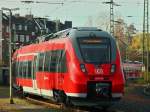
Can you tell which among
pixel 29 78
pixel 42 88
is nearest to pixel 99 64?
pixel 42 88

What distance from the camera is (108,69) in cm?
2433

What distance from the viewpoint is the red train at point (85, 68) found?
24016 mm

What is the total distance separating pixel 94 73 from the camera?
23984 millimetres

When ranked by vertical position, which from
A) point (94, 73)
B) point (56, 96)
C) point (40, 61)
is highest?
point (40, 61)

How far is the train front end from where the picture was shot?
24.0 m

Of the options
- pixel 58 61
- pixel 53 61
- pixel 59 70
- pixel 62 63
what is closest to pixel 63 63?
pixel 62 63

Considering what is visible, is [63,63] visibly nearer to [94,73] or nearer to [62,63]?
[62,63]

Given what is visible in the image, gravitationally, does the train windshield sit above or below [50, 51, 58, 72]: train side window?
above

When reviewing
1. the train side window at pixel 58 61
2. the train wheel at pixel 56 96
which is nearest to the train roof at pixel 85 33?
the train side window at pixel 58 61

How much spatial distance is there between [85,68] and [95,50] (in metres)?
1.09

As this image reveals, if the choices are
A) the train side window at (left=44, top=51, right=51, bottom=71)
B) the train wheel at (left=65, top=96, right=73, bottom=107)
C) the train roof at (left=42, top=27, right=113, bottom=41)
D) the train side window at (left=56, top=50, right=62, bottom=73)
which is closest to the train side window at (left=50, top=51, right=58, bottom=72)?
the train side window at (left=56, top=50, right=62, bottom=73)

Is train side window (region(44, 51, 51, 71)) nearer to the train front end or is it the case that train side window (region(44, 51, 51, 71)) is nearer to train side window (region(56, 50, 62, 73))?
train side window (region(56, 50, 62, 73))

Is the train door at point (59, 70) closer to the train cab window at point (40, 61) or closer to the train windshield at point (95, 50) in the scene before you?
the train windshield at point (95, 50)

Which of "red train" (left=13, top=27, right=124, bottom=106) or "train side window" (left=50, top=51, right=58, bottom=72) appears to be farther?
"train side window" (left=50, top=51, right=58, bottom=72)
